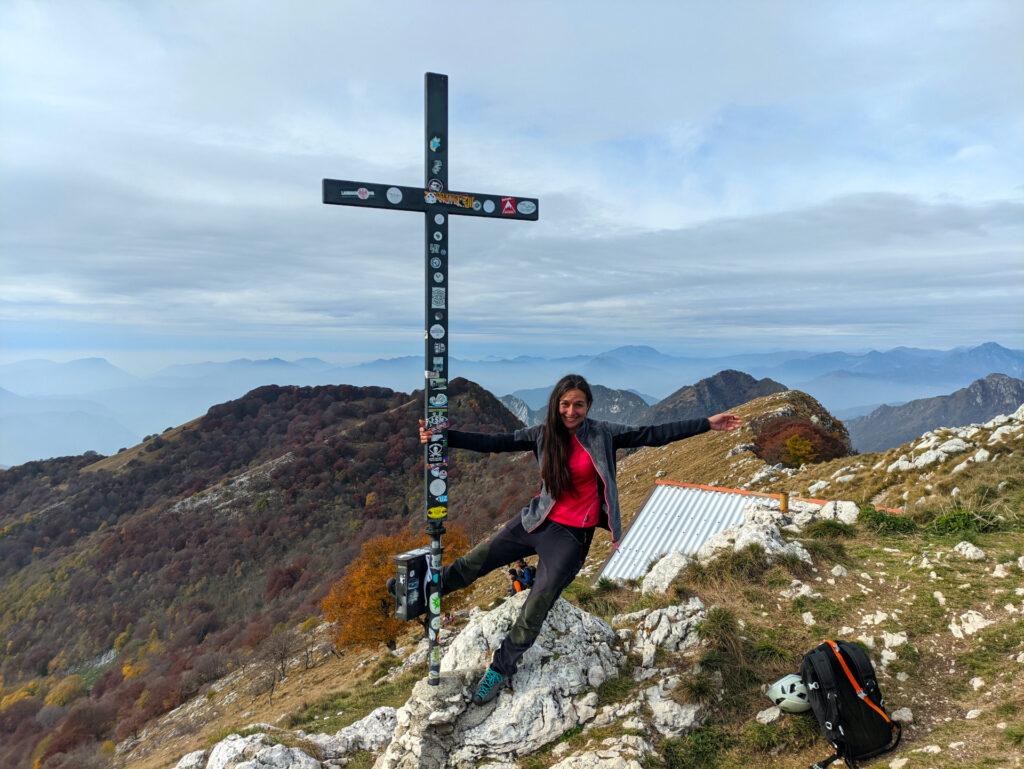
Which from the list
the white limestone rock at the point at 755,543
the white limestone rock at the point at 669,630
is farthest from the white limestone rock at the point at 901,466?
the white limestone rock at the point at 669,630

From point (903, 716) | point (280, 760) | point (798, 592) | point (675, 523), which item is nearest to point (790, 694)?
point (903, 716)

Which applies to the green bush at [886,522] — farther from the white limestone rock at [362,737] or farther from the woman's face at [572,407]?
the white limestone rock at [362,737]

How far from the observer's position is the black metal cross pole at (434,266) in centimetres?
590

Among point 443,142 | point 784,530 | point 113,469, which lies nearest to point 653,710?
point 784,530

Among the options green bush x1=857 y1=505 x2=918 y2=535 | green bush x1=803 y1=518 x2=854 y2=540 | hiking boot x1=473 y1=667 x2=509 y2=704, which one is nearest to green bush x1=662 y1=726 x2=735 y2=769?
hiking boot x1=473 y1=667 x2=509 y2=704

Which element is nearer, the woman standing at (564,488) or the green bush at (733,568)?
the woman standing at (564,488)

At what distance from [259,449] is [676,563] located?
113 meters

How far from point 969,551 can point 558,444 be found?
7311 millimetres

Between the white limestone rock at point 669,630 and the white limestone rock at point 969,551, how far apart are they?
14.9 ft

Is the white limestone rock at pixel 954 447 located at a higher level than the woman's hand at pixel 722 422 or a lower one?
lower

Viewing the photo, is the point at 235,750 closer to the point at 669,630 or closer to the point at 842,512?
the point at 669,630

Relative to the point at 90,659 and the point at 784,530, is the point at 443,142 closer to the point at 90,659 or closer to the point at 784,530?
the point at 784,530

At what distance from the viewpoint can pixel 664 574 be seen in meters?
8.38

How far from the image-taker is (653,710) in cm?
536
